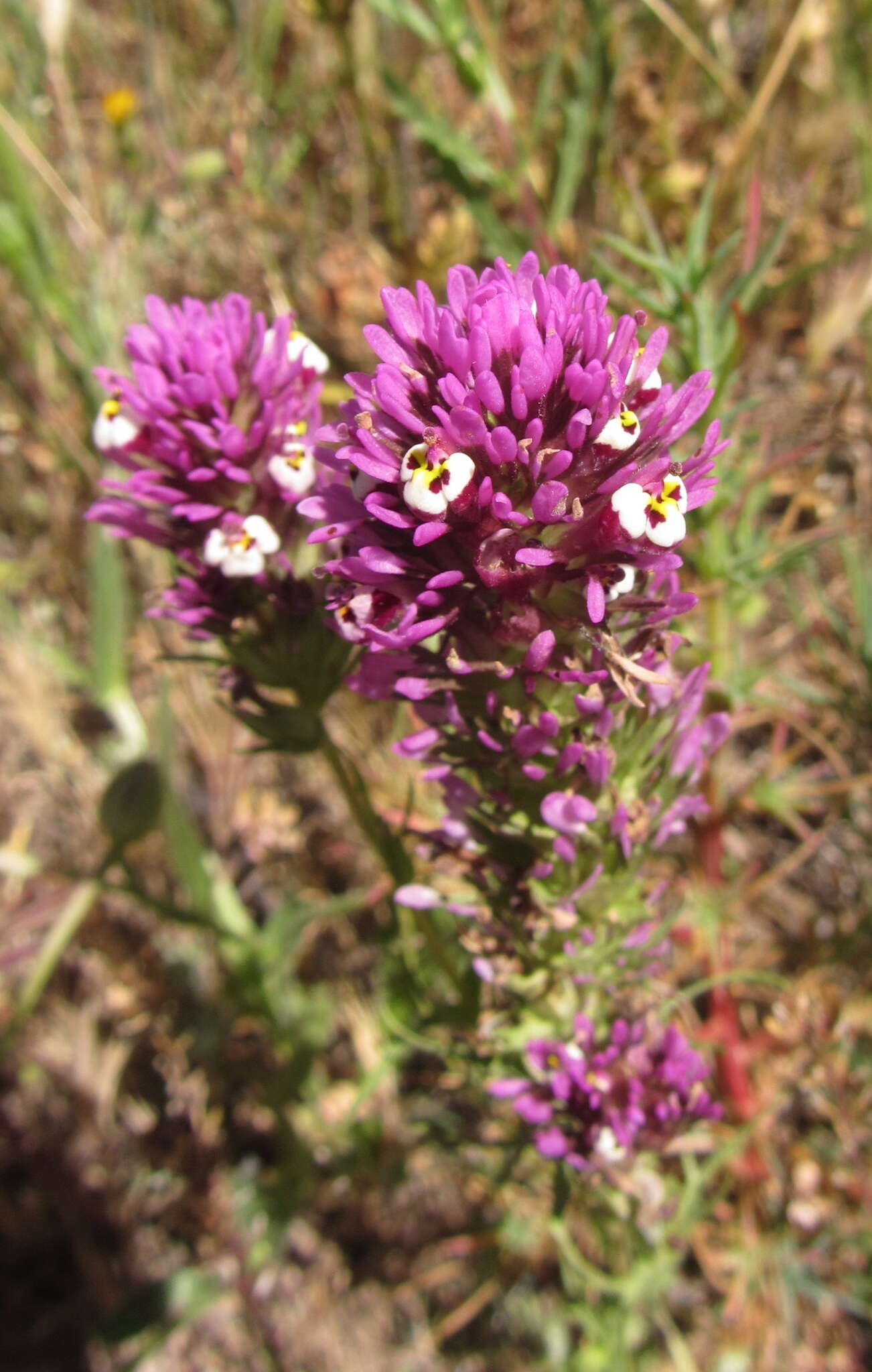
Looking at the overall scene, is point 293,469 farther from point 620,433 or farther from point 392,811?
point 392,811

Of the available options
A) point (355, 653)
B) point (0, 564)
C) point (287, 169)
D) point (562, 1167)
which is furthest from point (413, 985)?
point (287, 169)

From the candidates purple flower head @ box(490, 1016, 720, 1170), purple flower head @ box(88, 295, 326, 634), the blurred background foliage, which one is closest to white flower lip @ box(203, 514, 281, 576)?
purple flower head @ box(88, 295, 326, 634)

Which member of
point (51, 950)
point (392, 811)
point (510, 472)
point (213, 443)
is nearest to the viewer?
point (510, 472)

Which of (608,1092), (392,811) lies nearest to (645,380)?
(608,1092)

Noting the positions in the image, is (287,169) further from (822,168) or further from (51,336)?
(822,168)

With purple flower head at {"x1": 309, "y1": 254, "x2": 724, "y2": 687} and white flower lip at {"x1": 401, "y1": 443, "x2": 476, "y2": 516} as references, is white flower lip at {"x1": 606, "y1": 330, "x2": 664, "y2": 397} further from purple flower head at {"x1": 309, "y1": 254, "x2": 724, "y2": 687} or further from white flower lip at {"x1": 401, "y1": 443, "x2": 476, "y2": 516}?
white flower lip at {"x1": 401, "y1": 443, "x2": 476, "y2": 516}

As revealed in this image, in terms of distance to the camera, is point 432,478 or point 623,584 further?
point 623,584

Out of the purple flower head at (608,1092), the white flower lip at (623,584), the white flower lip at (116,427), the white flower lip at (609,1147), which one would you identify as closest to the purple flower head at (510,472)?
the white flower lip at (623,584)
